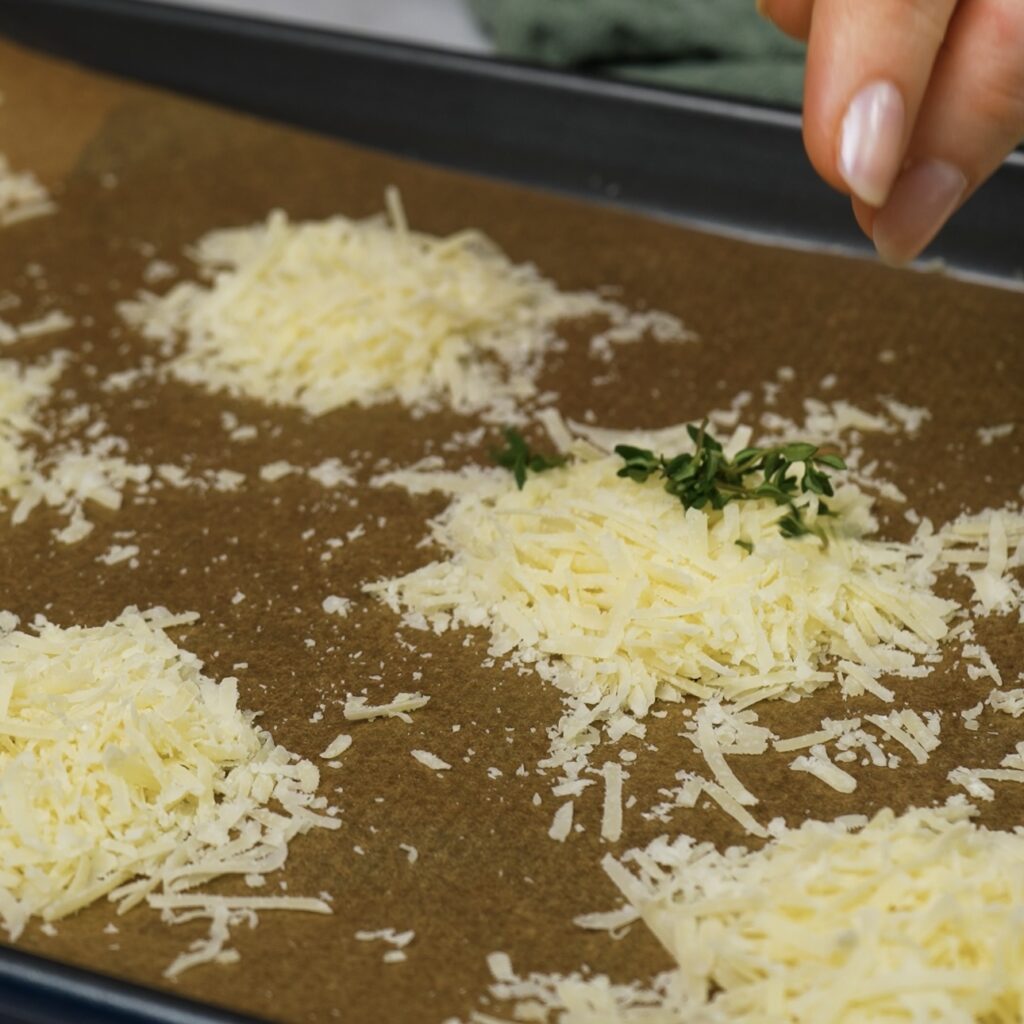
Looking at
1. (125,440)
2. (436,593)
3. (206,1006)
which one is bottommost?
(206,1006)

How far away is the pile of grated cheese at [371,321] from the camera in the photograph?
5.35ft

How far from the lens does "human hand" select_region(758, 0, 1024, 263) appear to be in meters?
1.00

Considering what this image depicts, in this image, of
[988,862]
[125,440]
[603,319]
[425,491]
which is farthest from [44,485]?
[988,862]

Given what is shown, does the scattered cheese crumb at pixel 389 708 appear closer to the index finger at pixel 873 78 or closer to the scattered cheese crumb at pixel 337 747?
the scattered cheese crumb at pixel 337 747

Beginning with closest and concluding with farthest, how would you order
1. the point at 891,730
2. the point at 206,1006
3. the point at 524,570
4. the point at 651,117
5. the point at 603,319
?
the point at 206,1006 → the point at 891,730 → the point at 524,570 → the point at 603,319 → the point at 651,117

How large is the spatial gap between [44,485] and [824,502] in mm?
700

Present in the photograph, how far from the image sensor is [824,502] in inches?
53.4

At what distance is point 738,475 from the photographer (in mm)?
1327

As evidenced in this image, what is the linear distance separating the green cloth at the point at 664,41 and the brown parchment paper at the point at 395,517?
0.78 ft

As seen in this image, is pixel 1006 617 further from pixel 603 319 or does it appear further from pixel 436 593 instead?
pixel 603 319

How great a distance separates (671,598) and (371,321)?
1.77 ft

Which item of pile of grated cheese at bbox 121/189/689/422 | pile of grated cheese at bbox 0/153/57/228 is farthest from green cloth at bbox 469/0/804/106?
pile of grated cheese at bbox 0/153/57/228

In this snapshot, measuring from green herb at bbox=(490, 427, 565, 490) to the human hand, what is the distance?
1.32 ft

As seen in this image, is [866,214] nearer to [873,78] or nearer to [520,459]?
[873,78]
